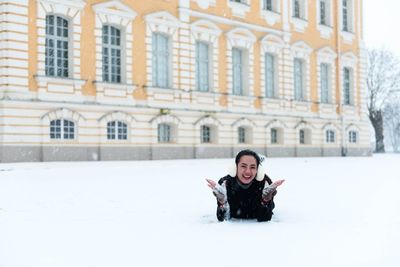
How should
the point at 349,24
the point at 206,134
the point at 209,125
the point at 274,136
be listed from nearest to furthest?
the point at 209,125 < the point at 206,134 < the point at 274,136 < the point at 349,24

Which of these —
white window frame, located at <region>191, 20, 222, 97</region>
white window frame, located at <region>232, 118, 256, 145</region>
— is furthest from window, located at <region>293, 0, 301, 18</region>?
white window frame, located at <region>232, 118, 256, 145</region>

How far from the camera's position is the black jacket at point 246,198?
559 cm

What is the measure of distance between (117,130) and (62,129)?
2.36m

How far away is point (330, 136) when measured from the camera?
31.2 meters

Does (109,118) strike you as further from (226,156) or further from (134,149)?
(226,156)

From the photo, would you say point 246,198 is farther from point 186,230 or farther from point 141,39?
point 141,39

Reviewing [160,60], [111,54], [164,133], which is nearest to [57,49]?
[111,54]

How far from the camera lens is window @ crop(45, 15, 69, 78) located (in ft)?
64.3

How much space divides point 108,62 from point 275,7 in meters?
10.8

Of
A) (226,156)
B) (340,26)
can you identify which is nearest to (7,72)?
(226,156)

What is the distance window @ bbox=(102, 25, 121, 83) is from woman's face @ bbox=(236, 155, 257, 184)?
53.6 ft

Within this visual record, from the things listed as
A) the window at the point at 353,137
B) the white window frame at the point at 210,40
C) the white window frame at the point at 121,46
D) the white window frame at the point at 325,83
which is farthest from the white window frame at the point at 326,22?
the white window frame at the point at 121,46

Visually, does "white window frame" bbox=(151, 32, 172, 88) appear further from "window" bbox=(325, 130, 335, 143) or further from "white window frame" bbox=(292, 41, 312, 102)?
"window" bbox=(325, 130, 335, 143)

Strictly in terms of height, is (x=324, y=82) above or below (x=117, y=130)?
above
